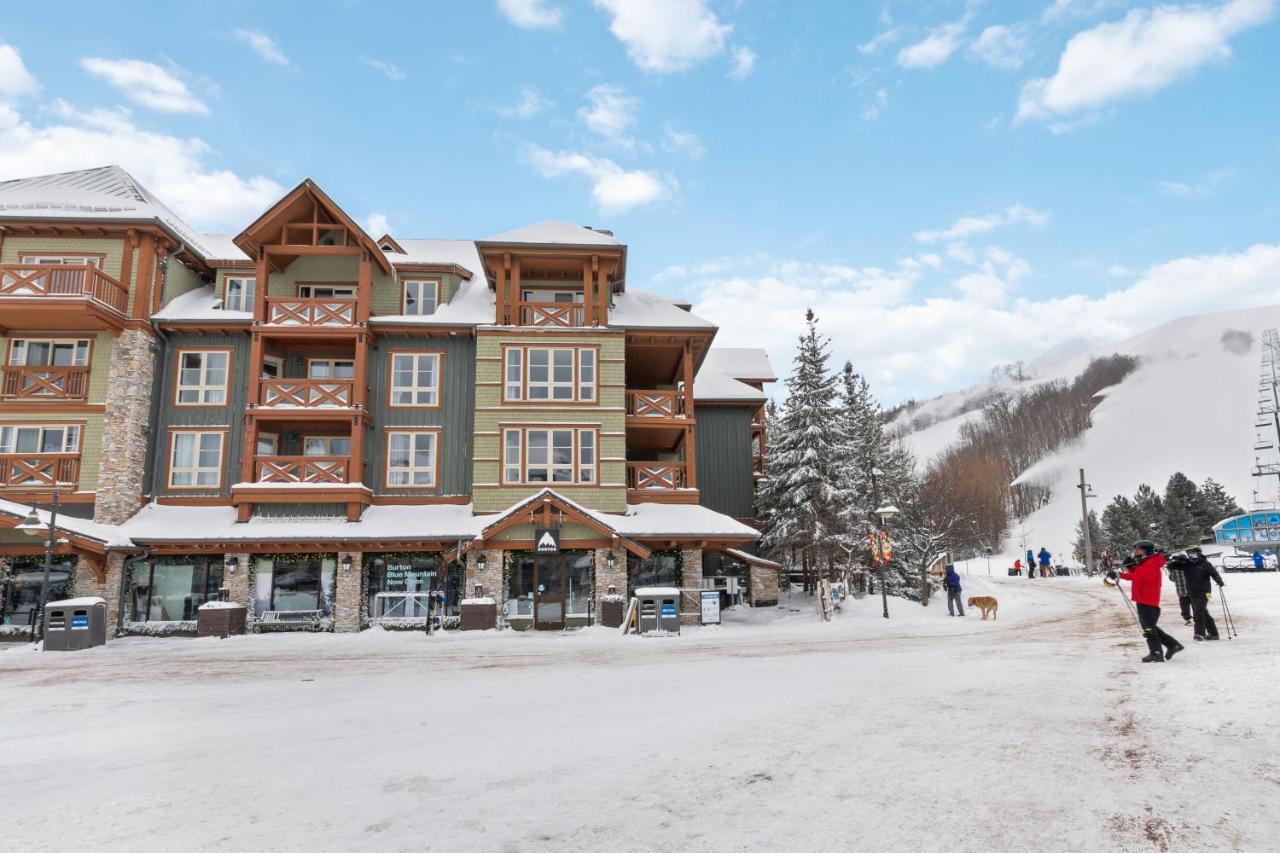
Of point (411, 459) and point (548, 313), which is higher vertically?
point (548, 313)

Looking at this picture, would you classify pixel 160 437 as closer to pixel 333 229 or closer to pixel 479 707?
pixel 333 229

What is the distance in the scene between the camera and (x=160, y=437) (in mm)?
25625

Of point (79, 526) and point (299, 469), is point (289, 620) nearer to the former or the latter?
point (299, 469)

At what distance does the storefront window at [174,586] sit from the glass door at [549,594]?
1012 centimetres

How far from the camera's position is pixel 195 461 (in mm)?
25750

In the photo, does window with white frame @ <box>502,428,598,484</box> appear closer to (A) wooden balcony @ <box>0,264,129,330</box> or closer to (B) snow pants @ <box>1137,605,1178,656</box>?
(A) wooden balcony @ <box>0,264,129,330</box>

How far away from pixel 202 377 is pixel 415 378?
23.4ft

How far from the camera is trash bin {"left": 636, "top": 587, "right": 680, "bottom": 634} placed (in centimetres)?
2067

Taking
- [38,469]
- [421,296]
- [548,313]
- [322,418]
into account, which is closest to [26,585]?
[38,469]

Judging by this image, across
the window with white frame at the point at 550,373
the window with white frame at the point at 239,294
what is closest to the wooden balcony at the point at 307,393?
the window with white frame at the point at 239,294

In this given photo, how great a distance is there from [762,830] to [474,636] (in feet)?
57.2

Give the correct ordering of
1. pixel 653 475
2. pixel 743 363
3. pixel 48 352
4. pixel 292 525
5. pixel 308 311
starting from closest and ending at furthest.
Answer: pixel 292 525, pixel 48 352, pixel 308 311, pixel 653 475, pixel 743 363

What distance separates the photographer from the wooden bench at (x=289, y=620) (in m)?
23.9

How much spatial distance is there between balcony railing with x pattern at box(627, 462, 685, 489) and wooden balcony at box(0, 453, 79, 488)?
17.7 m
